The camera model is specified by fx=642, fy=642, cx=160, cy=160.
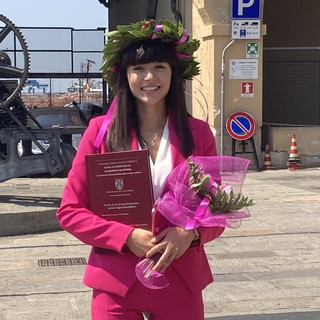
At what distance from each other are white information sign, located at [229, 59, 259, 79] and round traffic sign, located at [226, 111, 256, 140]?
82 centimetres

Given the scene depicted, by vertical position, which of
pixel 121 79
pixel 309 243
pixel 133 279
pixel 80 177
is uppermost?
pixel 121 79

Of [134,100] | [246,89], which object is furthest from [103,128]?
[246,89]

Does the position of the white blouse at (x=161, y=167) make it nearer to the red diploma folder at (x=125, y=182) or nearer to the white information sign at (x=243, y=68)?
the red diploma folder at (x=125, y=182)

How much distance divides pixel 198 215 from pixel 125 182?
292 millimetres

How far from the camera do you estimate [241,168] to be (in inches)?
94.3

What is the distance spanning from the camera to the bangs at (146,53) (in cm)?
246

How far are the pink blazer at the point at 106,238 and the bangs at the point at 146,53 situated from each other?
280 mm

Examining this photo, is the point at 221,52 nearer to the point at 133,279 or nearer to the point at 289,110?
the point at 289,110

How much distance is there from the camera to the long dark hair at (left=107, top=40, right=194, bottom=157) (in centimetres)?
246

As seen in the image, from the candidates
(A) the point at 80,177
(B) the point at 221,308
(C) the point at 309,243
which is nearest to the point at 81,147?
(A) the point at 80,177

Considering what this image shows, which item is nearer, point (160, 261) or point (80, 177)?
point (160, 261)

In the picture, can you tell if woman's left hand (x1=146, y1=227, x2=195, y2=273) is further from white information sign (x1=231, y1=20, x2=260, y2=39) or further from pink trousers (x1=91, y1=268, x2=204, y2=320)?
white information sign (x1=231, y1=20, x2=260, y2=39)

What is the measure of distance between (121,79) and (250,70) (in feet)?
38.7

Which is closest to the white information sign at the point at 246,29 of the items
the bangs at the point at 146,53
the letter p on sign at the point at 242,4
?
the letter p on sign at the point at 242,4
